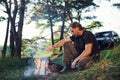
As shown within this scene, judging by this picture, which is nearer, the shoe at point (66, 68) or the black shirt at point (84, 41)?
the black shirt at point (84, 41)

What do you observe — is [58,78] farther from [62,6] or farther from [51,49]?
[62,6]

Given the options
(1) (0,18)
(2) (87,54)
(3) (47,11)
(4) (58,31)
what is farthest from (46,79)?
(4) (58,31)

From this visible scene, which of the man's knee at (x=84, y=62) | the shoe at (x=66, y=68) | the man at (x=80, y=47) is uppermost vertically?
the man at (x=80, y=47)

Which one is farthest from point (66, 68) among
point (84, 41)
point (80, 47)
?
point (84, 41)

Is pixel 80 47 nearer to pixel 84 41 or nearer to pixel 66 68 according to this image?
pixel 84 41

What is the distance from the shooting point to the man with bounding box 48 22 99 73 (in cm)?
691

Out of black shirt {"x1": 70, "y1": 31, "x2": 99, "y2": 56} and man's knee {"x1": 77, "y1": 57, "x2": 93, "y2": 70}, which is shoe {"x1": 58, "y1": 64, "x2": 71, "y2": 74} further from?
man's knee {"x1": 77, "y1": 57, "x2": 93, "y2": 70}

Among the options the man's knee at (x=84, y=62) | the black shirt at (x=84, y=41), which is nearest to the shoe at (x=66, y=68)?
the black shirt at (x=84, y=41)

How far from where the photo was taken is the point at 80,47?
7438mm

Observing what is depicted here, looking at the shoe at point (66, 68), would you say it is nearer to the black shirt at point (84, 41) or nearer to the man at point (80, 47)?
the man at point (80, 47)

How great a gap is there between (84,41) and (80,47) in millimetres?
228

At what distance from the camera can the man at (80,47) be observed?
22.7ft

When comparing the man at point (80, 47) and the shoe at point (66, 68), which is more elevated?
the man at point (80, 47)

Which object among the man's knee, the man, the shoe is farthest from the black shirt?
the shoe
